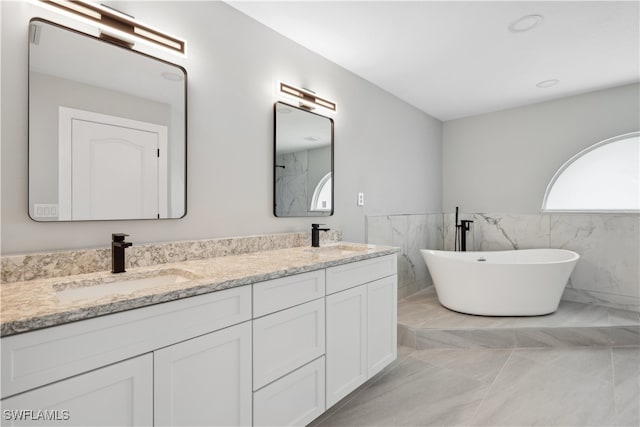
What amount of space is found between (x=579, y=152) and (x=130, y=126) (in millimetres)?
4271

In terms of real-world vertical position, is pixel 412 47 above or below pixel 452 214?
above

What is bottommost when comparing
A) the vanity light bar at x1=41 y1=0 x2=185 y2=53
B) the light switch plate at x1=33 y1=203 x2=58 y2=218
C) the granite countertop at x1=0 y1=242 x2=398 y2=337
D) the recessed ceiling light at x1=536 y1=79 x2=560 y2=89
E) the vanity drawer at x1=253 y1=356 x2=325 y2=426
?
the vanity drawer at x1=253 y1=356 x2=325 y2=426

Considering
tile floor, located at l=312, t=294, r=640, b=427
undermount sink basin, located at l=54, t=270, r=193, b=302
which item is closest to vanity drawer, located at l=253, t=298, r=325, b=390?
undermount sink basin, located at l=54, t=270, r=193, b=302

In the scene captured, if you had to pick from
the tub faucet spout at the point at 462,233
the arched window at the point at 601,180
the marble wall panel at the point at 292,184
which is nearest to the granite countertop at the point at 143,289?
the marble wall panel at the point at 292,184

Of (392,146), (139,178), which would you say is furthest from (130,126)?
(392,146)

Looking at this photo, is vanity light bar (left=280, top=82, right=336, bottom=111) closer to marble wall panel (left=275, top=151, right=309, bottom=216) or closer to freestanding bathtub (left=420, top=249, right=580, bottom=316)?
marble wall panel (left=275, top=151, right=309, bottom=216)

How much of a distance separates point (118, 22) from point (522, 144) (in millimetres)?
4191

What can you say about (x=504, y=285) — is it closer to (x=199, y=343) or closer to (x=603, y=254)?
(x=603, y=254)

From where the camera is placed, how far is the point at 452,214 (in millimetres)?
4559

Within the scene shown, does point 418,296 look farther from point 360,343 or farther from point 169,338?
point 169,338

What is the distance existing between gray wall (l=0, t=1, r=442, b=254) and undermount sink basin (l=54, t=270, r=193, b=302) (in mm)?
242

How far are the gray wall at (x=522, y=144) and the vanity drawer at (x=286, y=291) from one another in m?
3.36

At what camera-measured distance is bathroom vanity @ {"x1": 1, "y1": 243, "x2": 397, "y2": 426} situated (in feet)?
2.98

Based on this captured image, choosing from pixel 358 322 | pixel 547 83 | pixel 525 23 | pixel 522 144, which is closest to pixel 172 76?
pixel 358 322
